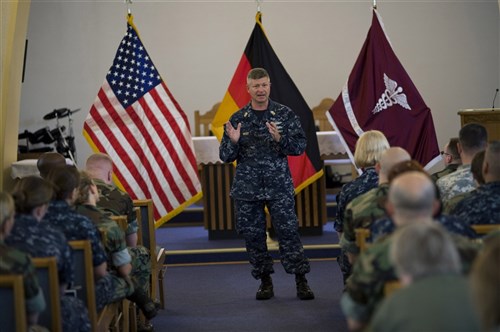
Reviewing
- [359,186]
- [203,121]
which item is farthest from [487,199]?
[203,121]

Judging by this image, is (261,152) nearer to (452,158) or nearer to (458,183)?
(452,158)

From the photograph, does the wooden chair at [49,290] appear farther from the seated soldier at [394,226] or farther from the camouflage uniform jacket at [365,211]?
the camouflage uniform jacket at [365,211]

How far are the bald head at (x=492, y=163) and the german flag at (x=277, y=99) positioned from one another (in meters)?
3.90

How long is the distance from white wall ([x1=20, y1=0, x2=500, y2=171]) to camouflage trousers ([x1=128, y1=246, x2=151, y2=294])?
726cm

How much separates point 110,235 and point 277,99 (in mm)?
3959

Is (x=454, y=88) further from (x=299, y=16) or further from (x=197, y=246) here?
(x=197, y=246)

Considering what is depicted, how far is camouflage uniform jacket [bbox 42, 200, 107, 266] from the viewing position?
4.86 m

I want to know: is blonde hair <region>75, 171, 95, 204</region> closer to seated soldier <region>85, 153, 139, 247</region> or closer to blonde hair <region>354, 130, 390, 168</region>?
seated soldier <region>85, 153, 139, 247</region>

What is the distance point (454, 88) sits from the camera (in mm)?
13414

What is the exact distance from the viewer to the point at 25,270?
3.98 m

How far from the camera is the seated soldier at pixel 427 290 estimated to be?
2.59 metres

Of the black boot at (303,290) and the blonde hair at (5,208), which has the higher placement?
the blonde hair at (5,208)

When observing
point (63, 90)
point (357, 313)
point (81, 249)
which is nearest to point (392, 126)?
point (81, 249)

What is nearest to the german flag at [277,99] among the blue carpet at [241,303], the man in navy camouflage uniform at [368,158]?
the blue carpet at [241,303]
